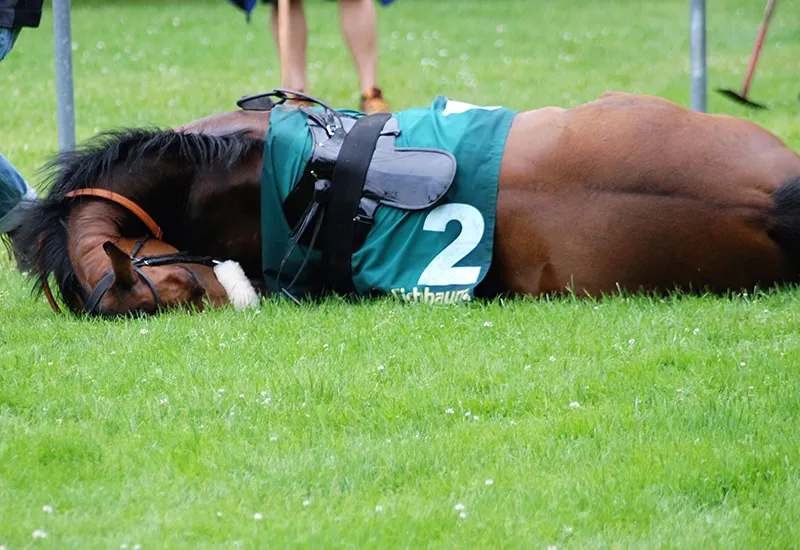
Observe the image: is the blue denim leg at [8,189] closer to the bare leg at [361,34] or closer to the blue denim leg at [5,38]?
the blue denim leg at [5,38]

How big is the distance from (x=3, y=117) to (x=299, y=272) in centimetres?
614

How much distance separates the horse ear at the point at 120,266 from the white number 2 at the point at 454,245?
47.4 inches

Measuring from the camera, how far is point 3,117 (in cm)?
1008

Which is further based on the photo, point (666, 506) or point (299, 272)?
point (299, 272)

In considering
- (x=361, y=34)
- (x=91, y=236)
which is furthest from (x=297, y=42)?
(x=91, y=236)

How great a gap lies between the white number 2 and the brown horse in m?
0.11

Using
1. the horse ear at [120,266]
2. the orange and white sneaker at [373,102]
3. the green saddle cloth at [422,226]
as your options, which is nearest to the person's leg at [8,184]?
the horse ear at [120,266]

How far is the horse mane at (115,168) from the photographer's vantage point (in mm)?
4887

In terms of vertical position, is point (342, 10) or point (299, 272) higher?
point (342, 10)

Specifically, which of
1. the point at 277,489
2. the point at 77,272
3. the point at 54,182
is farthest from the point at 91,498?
the point at 54,182

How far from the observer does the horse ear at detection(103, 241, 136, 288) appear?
4445 millimetres

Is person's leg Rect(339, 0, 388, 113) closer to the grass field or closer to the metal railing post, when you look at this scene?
the metal railing post

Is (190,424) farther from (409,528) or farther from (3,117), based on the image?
(3,117)

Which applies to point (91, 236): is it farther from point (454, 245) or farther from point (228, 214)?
point (454, 245)
